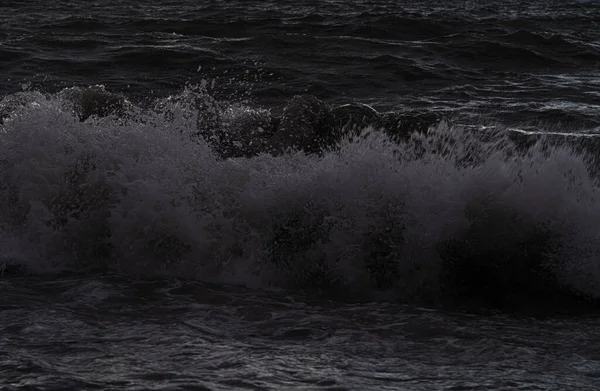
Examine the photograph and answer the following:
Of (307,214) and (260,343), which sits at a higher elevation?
(307,214)

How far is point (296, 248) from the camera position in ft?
18.6

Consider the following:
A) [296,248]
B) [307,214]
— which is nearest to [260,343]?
[296,248]

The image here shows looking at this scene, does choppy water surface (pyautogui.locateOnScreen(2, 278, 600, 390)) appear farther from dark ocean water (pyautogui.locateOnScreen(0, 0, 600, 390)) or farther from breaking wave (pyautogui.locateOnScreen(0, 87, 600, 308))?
breaking wave (pyautogui.locateOnScreen(0, 87, 600, 308))

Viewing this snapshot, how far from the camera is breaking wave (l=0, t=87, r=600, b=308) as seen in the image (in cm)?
551

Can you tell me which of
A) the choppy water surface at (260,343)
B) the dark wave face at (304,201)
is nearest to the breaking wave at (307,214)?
the dark wave face at (304,201)

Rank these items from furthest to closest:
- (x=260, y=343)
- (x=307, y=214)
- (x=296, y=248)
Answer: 1. (x=307, y=214)
2. (x=296, y=248)
3. (x=260, y=343)

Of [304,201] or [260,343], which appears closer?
[260,343]

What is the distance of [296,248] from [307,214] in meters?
0.23

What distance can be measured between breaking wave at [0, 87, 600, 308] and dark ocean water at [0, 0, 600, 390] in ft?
0.04

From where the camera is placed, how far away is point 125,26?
13539mm

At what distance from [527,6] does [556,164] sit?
12.0 m

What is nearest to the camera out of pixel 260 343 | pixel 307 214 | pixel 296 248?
pixel 260 343

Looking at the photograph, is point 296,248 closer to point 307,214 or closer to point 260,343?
point 307,214

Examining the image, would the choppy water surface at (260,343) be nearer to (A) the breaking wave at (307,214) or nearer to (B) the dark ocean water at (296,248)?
(B) the dark ocean water at (296,248)
